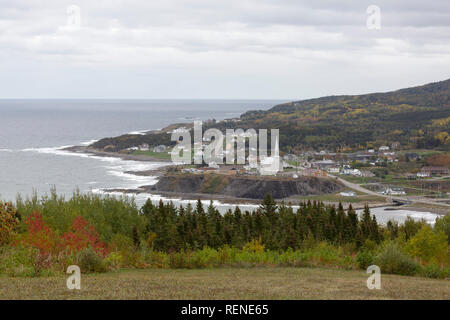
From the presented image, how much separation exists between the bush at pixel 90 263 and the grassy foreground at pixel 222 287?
565 mm

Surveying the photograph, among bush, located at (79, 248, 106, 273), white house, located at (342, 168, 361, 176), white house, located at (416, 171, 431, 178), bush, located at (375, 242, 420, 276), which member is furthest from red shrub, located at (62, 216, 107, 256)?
white house, located at (416, 171, 431, 178)

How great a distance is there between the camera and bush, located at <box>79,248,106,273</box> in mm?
15673

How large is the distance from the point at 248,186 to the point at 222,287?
78.3 meters

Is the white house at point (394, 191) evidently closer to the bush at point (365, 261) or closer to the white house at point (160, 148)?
the white house at point (160, 148)

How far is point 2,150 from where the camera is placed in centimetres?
13800

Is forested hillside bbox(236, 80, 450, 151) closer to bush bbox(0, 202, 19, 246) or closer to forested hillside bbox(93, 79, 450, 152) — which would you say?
forested hillside bbox(93, 79, 450, 152)

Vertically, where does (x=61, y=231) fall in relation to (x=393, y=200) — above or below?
above

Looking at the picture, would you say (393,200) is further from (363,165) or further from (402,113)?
(402,113)

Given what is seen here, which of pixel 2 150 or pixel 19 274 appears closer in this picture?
pixel 19 274

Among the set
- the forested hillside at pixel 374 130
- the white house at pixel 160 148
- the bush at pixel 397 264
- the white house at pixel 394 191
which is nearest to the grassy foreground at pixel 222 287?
the bush at pixel 397 264

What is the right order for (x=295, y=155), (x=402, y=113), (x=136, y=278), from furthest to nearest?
(x=402, y=113) → (x=295, y=155) → (x=136, y=278)

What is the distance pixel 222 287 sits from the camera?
12422 mm
